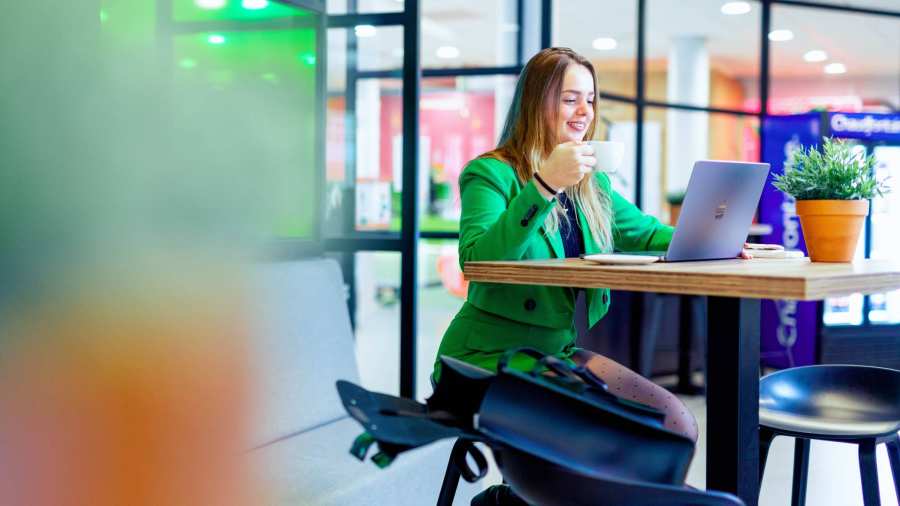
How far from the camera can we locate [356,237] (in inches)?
123

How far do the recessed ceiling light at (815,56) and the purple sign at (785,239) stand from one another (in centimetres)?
254

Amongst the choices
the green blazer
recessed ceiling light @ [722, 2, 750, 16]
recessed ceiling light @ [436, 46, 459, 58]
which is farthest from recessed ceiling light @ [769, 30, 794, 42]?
the green blazer

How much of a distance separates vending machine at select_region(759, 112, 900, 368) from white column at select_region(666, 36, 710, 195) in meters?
1.45

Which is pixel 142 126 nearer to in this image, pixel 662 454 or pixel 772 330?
pixel 662 454

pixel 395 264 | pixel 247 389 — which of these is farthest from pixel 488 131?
pixel 247 389

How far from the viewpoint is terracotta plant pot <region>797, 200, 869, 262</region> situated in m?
1.74

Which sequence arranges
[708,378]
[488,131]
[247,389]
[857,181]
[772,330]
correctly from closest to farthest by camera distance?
[708,378], [857,181], [247,389], [488,131], [772,330]

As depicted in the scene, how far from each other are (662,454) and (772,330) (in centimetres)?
473

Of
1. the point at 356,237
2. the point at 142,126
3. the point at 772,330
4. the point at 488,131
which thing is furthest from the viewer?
the point at 772,330

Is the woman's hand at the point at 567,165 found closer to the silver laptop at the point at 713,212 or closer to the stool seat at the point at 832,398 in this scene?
the silver laptop at the point at 713,212

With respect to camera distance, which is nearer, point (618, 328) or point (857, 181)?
point (857, 181)

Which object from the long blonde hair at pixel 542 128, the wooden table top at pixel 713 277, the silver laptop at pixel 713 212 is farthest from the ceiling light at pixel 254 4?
the silver laptop at pixel 713 212

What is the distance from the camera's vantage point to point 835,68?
30.2 feet

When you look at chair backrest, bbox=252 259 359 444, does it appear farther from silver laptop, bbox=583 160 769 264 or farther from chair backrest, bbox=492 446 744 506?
chair backrest, bbox=492 446 744 506
